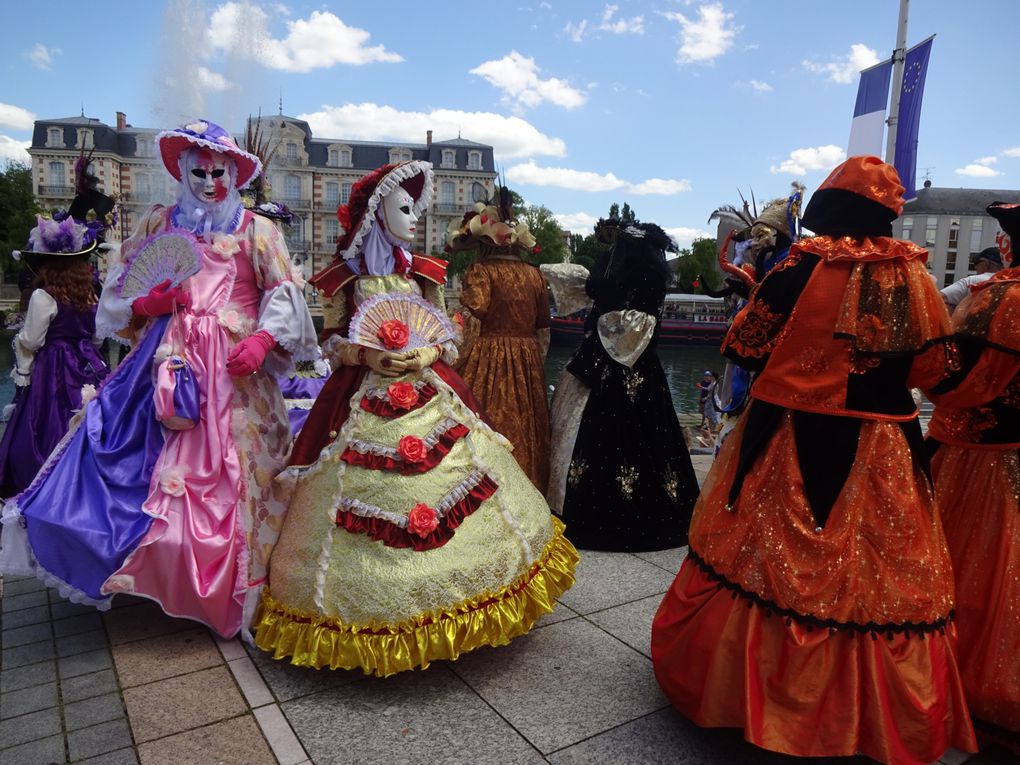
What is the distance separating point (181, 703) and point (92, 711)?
31 cm

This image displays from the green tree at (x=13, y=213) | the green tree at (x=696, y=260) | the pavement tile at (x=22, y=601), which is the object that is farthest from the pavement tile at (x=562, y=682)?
the green tree at (x=696, y=260)

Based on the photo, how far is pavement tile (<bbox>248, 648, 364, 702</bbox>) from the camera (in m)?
2.62

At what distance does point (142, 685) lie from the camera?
8.74 feet

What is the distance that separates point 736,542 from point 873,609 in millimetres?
430

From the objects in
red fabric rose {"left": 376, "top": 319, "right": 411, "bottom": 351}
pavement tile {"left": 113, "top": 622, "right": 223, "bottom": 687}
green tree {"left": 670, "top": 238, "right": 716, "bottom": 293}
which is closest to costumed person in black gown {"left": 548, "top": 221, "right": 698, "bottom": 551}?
red fabric rose {"left": 376, "top": 319, "right": 411, "bottom": 351}

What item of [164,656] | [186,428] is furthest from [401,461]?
[164,656]

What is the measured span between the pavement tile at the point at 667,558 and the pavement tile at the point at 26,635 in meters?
3.11

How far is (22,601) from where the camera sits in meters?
3.44

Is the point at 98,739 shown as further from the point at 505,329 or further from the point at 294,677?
the point at 505,329

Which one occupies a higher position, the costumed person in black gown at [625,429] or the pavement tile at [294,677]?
the costumed person in black gown at [625,429]

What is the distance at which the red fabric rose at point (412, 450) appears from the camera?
272cm

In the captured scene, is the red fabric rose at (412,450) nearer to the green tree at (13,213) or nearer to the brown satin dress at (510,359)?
the brown satin dress at (510,359)

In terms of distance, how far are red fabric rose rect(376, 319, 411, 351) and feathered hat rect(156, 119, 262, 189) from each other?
117 cm

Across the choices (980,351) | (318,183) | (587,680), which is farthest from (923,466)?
(318,183)
